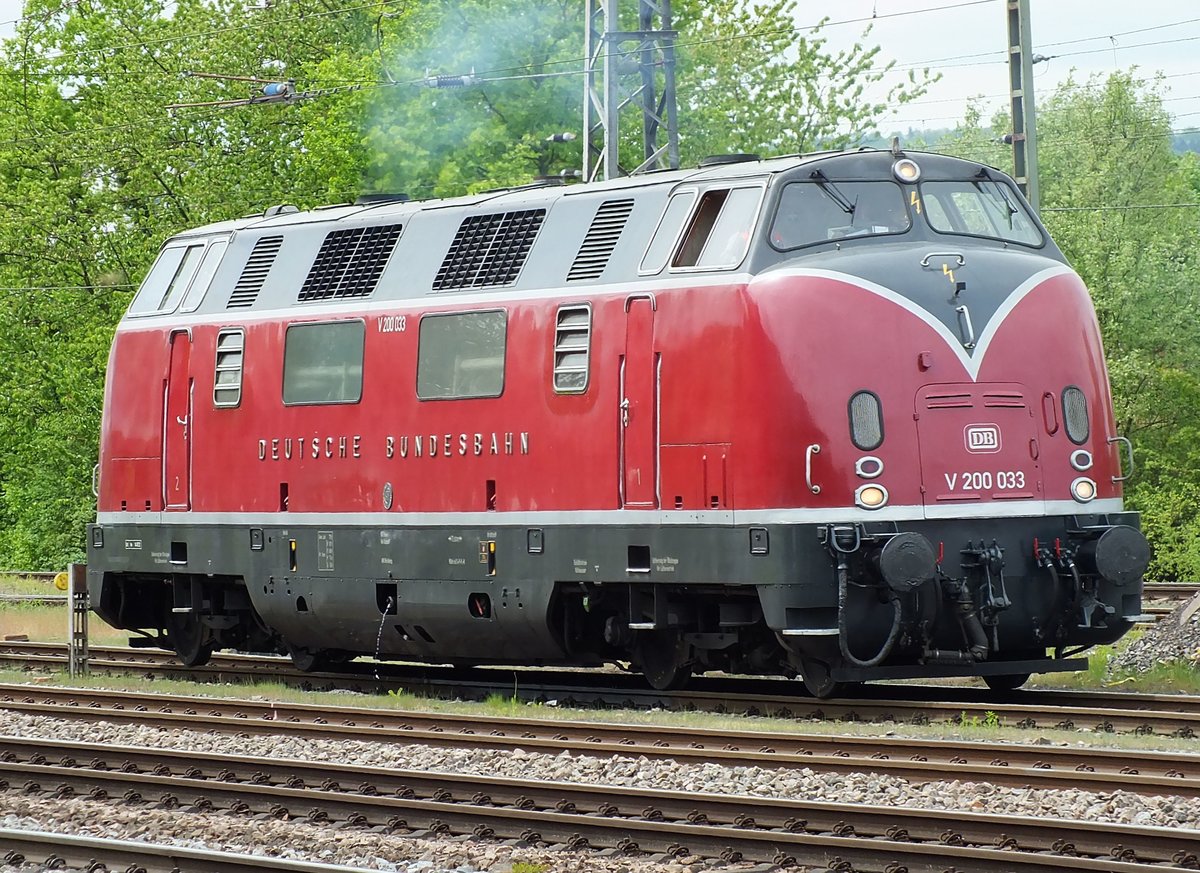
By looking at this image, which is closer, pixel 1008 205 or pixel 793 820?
pixel 793 820

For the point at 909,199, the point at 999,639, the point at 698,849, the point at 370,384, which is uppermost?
the point at 909,199

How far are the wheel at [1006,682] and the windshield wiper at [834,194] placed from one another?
13.1 feet

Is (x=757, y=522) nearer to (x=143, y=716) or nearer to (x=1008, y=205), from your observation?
(x=1008, y=205)

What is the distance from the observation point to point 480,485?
50.8ft

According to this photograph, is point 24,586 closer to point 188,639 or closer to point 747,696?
point 188,639

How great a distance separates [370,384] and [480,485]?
160cm

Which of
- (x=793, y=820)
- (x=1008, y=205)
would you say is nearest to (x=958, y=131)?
(x=1008, y=205)

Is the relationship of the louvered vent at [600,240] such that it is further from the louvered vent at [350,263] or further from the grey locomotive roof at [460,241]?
the louvered vent at [350,263]

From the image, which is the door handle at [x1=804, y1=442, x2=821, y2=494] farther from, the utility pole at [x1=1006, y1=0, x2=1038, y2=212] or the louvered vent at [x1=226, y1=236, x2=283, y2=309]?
the utility pole at [x1=1006, y1=0, x2=1038, y2=212]

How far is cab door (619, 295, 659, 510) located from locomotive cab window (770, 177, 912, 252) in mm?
1207

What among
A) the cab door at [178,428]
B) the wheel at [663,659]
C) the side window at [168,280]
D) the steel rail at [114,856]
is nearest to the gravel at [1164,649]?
the wheel at [663,659]

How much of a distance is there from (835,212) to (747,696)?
3.85 metres

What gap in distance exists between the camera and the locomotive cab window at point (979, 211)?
47.6ft

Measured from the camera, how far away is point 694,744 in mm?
12312
